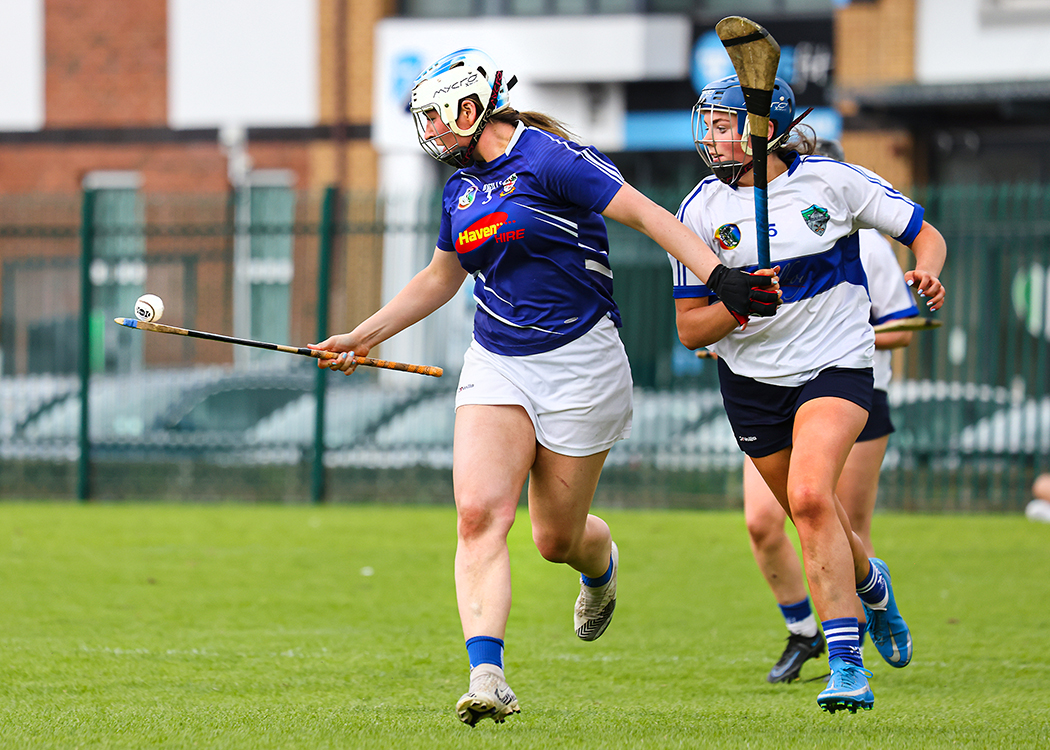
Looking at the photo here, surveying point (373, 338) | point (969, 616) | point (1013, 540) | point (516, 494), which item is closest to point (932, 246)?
point (516, 494)

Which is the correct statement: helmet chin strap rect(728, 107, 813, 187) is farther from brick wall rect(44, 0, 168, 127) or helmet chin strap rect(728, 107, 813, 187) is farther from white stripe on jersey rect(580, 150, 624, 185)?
brick wall rect(44, 0, 168, 127)

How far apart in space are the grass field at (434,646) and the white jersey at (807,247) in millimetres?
1241

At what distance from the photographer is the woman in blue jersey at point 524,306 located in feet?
15.3

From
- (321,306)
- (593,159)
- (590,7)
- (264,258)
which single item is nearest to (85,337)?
(264,258)

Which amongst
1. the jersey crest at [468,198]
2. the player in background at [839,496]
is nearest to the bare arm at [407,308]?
the jersey crest at [468,198]

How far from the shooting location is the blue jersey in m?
4.76

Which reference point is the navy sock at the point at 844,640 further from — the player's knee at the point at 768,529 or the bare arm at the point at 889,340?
the bare arm at the point at 889,340

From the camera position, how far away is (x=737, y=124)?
15.9ft

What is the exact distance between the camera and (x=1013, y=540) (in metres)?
10.5

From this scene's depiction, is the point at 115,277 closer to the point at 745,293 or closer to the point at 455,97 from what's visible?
the point at 455,97

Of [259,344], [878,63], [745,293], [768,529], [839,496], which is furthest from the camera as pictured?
[878,63]

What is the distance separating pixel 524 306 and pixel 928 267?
4.49 ft

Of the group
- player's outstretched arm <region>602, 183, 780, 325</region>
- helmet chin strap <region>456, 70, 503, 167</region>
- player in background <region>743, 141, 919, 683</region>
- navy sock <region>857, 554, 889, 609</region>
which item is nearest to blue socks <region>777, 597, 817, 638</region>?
player in background <region>743, 141, 919, 683</region>

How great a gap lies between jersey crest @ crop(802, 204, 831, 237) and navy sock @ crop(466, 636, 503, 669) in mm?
1756
